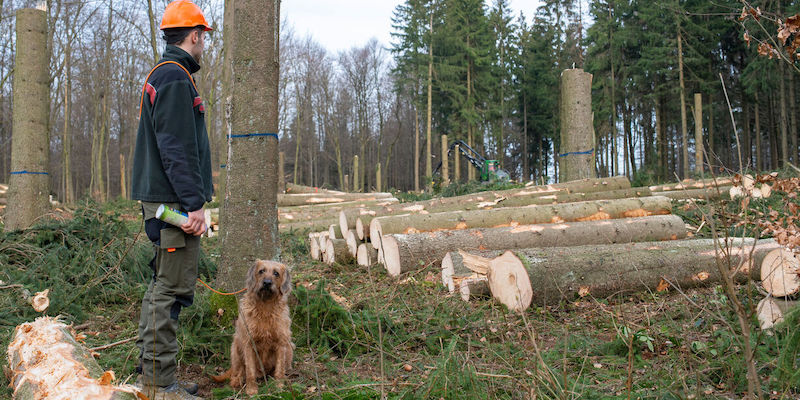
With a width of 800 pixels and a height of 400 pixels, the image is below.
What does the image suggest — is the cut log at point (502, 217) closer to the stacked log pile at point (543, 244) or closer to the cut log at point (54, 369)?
the stacked log pile at point (543, 244)

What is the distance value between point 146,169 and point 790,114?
25.9 metres

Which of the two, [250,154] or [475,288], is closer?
[250,154]

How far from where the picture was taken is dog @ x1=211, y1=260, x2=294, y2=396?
11.4 ft

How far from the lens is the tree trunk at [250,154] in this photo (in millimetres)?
4332

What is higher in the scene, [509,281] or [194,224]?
[194,224]

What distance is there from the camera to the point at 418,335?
166 inches

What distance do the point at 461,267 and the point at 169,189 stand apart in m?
3.45

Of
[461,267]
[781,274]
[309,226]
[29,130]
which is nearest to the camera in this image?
[781,274]

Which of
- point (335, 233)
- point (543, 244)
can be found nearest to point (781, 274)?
point (543, 244)

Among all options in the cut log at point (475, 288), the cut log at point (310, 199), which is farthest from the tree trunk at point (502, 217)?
the cut log at point (310, 199)

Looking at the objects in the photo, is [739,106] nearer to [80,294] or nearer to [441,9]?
[441,9]

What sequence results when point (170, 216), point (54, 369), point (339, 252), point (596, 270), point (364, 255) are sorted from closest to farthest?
point (54, 369) < point (170, 216) < point (596, 270) < point (364, 255) < point (339, 252)

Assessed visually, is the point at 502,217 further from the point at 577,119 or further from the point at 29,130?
the point at 29,130

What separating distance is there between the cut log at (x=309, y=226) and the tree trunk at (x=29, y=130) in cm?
415
